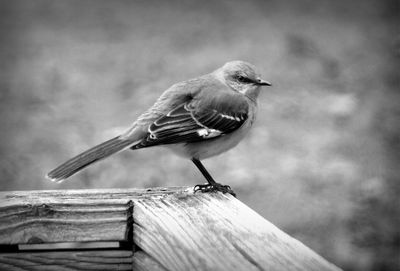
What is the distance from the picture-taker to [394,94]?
7.46 metres

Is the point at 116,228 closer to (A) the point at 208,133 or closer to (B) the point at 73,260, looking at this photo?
(B) the point at 73,260

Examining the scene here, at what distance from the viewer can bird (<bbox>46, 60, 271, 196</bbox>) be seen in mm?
4156

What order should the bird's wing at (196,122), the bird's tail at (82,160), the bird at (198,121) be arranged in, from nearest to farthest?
A: 1. the bird's tail at (82,160)
2. the bird at (198,121)
3. the bird's wing at (196,122)

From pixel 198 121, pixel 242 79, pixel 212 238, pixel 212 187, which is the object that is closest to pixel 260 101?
pixel 242 79

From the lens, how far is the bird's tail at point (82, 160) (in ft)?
12.4

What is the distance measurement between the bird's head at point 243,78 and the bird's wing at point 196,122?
21 cm

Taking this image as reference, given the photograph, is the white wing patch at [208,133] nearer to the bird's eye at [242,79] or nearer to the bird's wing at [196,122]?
the bird's wing at [196,122]

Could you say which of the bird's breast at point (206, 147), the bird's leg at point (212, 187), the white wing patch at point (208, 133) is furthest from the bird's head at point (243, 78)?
the bird's leg at point (212, 187)

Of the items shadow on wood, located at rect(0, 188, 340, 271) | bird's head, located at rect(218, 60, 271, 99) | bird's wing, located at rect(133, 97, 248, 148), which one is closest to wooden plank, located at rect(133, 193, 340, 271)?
shadow on wood, located at rect(0, 188, 340, 271)

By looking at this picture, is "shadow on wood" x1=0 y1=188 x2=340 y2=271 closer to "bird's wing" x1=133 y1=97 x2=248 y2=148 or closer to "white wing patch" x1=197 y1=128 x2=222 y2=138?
"bird's wing" x1=133 y1=97 x2=248 y2=148

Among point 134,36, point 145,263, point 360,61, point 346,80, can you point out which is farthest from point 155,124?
point 134,36

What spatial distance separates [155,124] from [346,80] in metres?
4.08

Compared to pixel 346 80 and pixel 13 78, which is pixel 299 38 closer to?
pixel 346 80

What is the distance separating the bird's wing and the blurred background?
1165 mm
